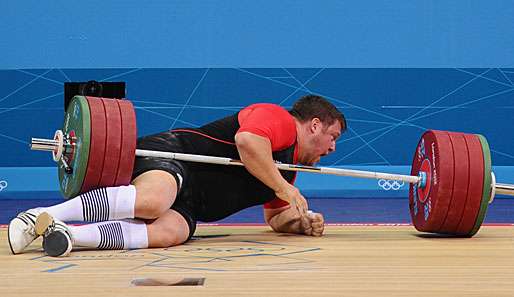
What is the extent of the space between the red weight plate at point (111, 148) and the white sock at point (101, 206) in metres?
0.03

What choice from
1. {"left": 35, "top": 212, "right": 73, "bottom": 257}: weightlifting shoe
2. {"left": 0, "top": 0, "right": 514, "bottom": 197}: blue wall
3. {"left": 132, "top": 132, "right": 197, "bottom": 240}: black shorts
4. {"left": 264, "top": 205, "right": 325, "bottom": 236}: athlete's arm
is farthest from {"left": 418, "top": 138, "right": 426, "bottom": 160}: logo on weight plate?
{"left": 0, "top": 0, "right": 514, "bottom": 197}: blue wall

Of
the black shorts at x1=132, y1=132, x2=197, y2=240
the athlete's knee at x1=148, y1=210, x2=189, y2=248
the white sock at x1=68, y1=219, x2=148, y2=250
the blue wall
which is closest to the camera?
the white sock at x1=68, y1=219, x2=148, y2=250

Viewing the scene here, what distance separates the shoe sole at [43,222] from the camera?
2.56 m

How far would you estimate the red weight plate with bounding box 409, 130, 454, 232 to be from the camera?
3.09m

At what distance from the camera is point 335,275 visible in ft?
7.36

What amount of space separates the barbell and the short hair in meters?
0.18

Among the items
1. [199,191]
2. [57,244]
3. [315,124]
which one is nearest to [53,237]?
[57,244]

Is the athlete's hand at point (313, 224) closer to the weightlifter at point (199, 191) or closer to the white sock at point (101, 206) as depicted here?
the weightlifter at point (199, 191)

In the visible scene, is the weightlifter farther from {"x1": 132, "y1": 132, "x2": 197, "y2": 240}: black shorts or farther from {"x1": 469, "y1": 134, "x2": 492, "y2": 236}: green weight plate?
{"x1": 469, "y1": 134, "x2": 492, "y2": 236}: green weight plate

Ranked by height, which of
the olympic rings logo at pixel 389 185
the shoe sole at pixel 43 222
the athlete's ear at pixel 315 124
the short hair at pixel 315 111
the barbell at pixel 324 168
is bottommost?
the olympic rings logo at pixel 389 185

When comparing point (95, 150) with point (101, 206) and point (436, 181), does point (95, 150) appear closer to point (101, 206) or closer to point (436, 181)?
point (101, 206)

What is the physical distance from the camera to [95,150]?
2715mm
